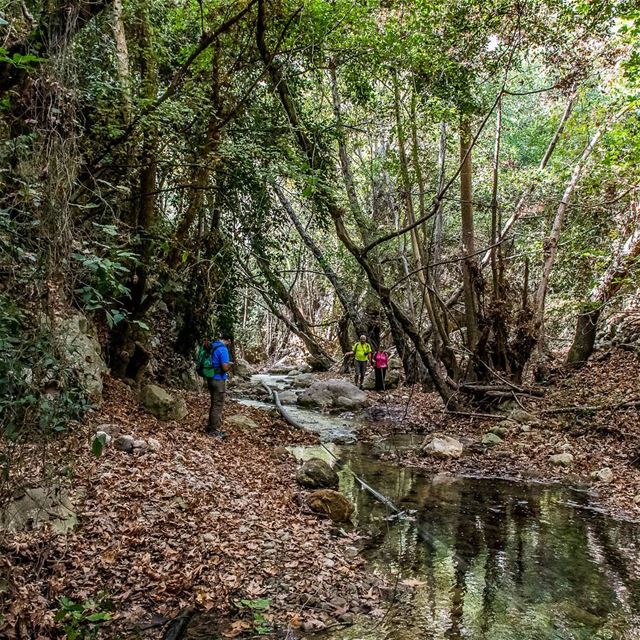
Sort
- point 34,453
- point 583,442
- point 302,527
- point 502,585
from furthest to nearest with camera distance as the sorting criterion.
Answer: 1. point 583,442
2. point 302,527
3. point 502,585
4. point 34,453

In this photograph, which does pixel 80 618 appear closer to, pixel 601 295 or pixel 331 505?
pixel 331 505

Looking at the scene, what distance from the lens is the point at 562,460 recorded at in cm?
1001

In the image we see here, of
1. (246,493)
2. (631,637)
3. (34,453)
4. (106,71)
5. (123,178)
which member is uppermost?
(106,71)

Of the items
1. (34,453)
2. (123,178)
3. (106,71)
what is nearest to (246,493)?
(34,453)

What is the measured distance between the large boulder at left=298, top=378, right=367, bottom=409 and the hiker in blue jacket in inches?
289

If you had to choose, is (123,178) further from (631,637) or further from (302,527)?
(631,637)

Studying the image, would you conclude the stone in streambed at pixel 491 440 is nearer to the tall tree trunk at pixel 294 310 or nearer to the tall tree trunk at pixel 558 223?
the tall tree trunk at pixel 558 223

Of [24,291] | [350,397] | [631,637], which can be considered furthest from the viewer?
[350,397]

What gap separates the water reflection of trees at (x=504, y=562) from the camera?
4.77 meters

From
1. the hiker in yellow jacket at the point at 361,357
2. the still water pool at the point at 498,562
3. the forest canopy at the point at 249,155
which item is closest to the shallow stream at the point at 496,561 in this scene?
the still water pool at the point at 498,562

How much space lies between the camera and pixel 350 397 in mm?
17547

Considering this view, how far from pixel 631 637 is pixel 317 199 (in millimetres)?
9706

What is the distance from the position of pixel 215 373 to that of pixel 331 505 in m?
3.67

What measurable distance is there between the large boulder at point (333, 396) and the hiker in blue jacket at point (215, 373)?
24.1 feet
